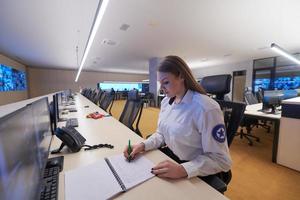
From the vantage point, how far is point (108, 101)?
3445 mm

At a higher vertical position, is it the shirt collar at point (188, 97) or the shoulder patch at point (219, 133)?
the shirt collar at point (188, 97)

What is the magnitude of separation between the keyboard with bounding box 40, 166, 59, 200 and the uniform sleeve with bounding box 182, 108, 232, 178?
1.94ft

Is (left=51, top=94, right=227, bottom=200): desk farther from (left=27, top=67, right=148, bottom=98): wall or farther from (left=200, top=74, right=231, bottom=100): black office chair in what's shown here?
(left=27, top=67, right=148, bottom=98): wall

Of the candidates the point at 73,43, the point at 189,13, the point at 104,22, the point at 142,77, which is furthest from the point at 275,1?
the point at 142,77

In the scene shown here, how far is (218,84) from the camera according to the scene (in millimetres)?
1288

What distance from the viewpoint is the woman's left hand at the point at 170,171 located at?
2.25 feet

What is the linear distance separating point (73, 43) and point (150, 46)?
2.65 m

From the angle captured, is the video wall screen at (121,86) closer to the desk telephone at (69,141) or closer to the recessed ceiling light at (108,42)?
the recessed ceiling light at (108,42)

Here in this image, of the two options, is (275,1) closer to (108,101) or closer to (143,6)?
(143,6)

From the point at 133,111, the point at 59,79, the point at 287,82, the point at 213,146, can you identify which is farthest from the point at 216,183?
the point at 59,79

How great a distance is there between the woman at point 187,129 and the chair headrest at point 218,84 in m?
0.44

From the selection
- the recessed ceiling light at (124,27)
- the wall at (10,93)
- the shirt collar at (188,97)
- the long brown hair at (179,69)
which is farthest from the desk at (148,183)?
the wall at (10,93)

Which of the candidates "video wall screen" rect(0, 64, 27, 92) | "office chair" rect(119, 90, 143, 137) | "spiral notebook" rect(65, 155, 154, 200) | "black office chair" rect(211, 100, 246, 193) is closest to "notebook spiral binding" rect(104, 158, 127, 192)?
"spiral notebook" rect(65, 155, 154, 200)

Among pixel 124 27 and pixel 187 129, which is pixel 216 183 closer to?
pixel 187 129
